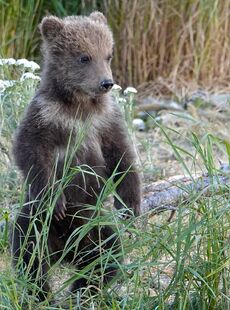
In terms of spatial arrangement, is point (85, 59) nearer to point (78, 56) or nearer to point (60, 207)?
point (78, 56)

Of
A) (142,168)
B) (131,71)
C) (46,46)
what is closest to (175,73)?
(131,71)

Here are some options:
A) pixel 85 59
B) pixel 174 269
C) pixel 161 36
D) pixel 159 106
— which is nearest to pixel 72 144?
pixel 85 59

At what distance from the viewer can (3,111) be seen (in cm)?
639

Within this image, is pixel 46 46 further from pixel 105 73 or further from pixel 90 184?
pixel 90 184

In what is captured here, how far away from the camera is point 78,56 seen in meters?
4.95

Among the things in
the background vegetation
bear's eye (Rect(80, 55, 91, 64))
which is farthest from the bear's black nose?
the background vegetation

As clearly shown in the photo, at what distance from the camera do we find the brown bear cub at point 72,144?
466 centimetres

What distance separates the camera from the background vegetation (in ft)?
33.0

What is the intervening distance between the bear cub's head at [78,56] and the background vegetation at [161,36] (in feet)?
16.1

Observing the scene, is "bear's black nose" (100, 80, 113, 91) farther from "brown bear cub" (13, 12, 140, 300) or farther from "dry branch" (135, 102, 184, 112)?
"dry branch" (135, 102, 184, 112)

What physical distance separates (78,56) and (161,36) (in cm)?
530

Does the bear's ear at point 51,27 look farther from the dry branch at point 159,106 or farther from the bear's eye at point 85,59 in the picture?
the dry branch at point 159,106

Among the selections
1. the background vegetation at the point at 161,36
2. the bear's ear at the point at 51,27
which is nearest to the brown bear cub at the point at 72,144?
the bear's ear at the point at 51,27

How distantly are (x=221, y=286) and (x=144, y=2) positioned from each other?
621cm
